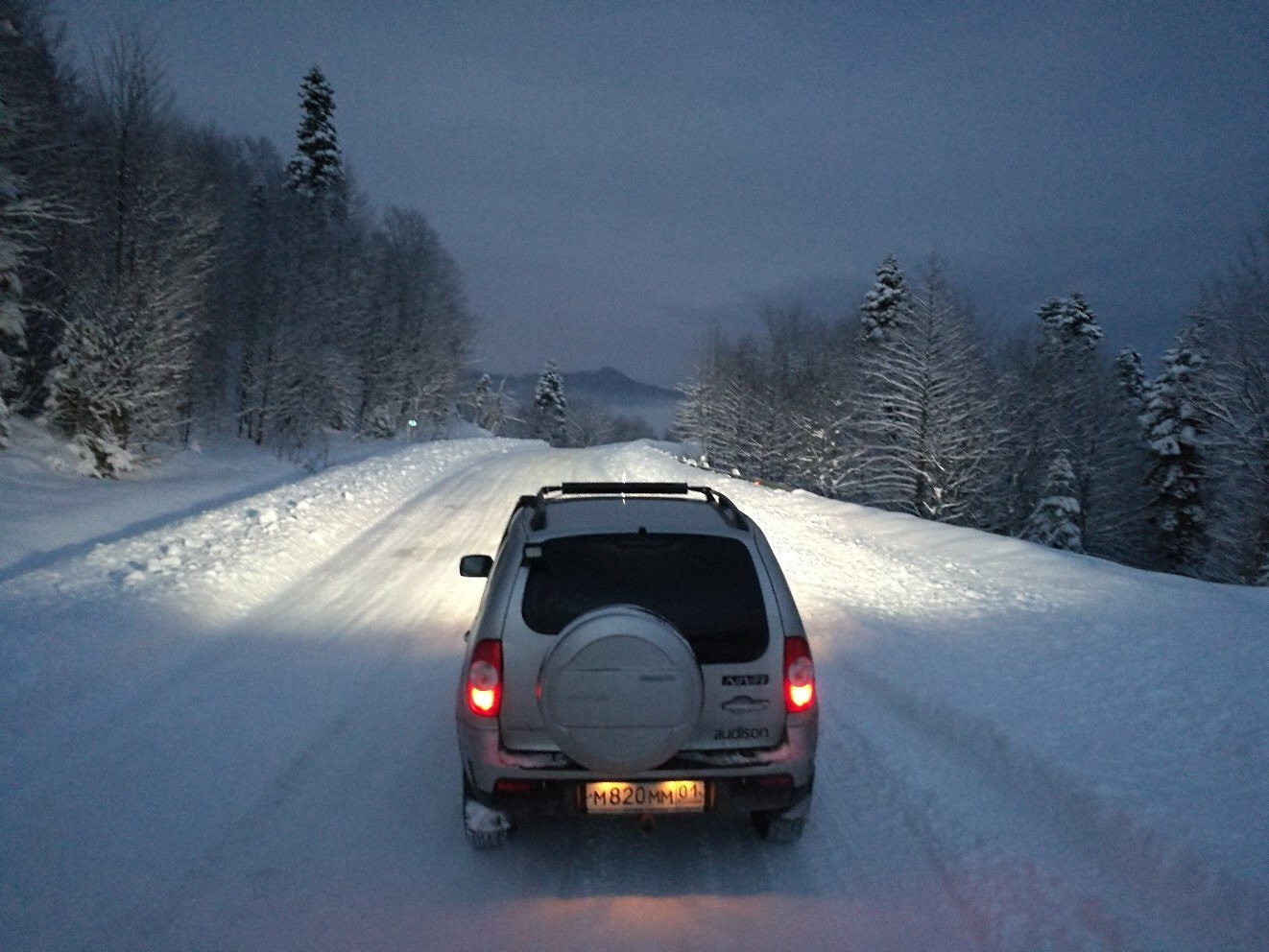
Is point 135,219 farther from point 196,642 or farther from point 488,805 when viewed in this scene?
point 488,805

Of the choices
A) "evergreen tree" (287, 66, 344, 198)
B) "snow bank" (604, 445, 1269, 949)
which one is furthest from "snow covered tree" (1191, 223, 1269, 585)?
"evergreen tree" (287, 66, 344, 198)

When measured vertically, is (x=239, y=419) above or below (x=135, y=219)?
below

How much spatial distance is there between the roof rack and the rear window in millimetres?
270

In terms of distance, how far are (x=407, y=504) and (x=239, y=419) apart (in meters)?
20.3

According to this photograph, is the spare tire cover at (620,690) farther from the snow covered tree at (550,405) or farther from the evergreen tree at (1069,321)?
the snow covered tree at (550,405)

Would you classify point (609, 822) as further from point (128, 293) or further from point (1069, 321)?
point (1069, 321)

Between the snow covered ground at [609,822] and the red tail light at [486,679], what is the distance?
2.92ft

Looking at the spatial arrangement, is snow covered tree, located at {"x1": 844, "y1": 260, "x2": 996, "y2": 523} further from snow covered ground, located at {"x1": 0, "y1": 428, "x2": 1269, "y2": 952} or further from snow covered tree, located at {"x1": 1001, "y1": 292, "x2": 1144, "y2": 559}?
snow covered ground, located at {"x1": 0, "y1": 428, "x2": 1269, "y2": 952}

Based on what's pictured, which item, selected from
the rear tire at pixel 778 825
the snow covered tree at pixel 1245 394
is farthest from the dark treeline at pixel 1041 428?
the rear tire at pixel 778 825

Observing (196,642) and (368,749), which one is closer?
(368,749)

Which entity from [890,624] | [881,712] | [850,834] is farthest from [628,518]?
[890,624]

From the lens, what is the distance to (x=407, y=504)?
19828mm

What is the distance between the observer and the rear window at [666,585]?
399 cm

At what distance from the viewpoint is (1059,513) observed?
3675cm
